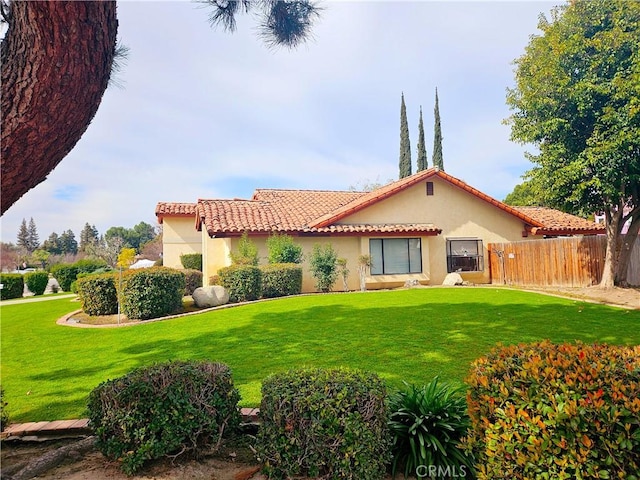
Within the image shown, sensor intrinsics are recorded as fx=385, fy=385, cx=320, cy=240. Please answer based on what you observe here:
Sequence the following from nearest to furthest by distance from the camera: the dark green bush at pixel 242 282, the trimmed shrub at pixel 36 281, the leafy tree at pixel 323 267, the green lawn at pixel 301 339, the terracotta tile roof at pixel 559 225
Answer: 1. the green lawn at pixel 301 339
2. the dark green bush at pixel 242 282
3. the leafy tree at pixel 323 267
4. the terracotta tile roof at pixel 559 225
5. the trimmed shrub at pixel 36 281

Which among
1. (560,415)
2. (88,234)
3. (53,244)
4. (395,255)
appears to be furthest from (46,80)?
(88,234)

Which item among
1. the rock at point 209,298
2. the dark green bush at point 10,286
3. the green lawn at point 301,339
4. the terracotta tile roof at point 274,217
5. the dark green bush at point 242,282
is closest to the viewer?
the green lawn at point 301,339

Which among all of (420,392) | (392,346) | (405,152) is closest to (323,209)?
(392,346)

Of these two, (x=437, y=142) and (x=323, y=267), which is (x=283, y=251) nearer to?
(x=323, y=267)

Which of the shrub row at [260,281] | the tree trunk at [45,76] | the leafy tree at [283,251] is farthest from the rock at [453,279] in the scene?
the tree trunk at [45,76]

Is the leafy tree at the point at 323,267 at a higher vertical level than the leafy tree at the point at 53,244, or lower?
lower

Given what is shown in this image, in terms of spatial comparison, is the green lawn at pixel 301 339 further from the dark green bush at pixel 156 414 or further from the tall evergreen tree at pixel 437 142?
the tall evergreen tree at pixel 437 142

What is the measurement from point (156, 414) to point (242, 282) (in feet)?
39.3

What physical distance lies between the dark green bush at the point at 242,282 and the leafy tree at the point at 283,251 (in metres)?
2.20

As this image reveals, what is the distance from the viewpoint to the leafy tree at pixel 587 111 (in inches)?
562

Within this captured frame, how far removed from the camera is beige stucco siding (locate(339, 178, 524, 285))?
21466mm

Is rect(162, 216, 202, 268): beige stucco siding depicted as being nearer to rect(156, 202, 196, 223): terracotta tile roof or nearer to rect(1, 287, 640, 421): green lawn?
rect(156, 202, 196, 223): terracotta tile roof

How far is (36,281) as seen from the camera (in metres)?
27.5

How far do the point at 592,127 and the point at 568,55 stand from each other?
3016 millimetres
